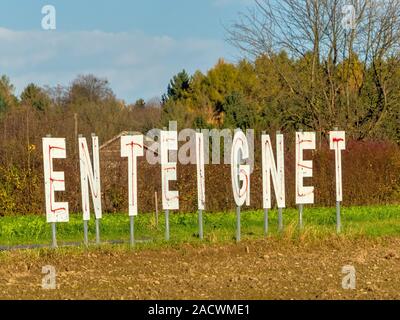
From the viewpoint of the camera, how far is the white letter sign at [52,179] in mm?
16141

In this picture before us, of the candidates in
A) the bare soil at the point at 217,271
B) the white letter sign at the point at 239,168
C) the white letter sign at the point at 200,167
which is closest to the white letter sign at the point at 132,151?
the white letter sign at the point at 200,167

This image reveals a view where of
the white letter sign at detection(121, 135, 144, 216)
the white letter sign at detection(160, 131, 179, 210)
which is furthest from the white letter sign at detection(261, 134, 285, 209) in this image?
the white letter sign at detection(121, 135, 144, 216)

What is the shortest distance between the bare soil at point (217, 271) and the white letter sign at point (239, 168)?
50.3 inches

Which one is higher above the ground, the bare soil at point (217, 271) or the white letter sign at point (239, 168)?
the white letter sign at point (239, 168)

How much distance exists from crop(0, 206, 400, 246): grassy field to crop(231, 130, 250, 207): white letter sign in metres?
0.99

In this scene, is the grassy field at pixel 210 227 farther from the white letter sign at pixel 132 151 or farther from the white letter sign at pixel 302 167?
the white letter sign at pixel 132 151

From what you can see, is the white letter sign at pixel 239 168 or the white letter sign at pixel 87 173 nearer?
the white letter sign at pixel 87 173

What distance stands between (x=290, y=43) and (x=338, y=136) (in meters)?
16.6

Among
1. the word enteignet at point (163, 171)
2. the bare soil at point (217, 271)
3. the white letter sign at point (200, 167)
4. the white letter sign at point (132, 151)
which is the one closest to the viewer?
the bare soil at point (217, 271)

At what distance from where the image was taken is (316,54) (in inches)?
1375

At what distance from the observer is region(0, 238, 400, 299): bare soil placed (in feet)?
36.1

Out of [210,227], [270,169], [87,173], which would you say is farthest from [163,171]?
[210,227]

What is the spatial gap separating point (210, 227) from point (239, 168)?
4.46 meters

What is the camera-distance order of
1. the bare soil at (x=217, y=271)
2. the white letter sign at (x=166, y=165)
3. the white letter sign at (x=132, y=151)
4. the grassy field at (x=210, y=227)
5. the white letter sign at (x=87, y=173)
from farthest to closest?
the grassy field at (x=210, y=227) → the white letter sign at (x=166, y=165) → the white letter sign at (x=132, y=151) → the white letter sign at (x=87, y=173) → the bare soil at (x=217, y=271)
